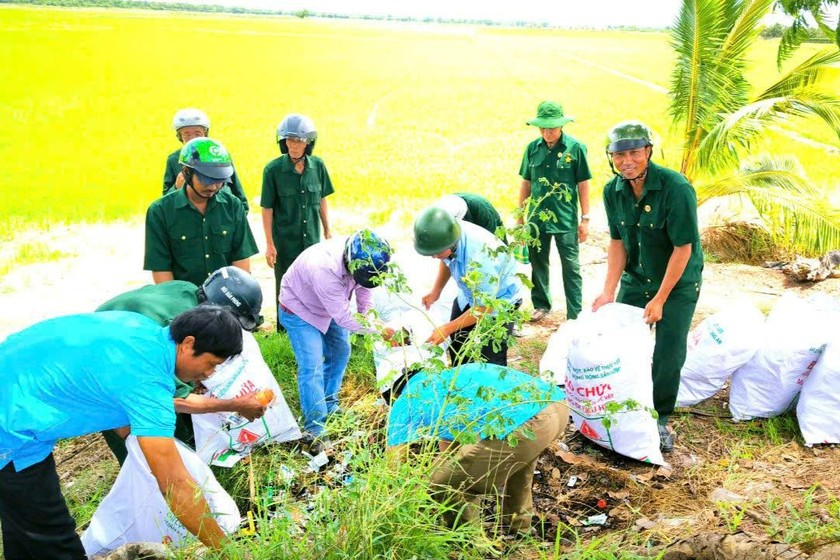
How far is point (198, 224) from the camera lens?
3754 millimetres

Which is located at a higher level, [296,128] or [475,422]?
[296,128]

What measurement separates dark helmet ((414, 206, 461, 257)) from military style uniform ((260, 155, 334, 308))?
1.67m

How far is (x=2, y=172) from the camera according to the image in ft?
29.5

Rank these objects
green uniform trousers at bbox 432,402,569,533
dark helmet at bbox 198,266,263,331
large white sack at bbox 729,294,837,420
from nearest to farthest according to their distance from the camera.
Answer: green uniform trousers at bbox 432,402,569,533
dark helmet at bbox 198,266,263,331
large white sack at bbox 729,294,837,420

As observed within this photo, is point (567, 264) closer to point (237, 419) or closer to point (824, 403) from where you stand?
point (824, 403)

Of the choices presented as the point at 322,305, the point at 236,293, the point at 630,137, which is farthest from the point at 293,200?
the point at 630,137

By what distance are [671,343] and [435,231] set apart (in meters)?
1.35

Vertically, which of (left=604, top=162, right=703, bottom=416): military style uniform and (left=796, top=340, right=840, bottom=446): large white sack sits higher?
(left=604, top=162, right=703, bottom=416): military style uniform

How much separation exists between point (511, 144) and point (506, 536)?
1031 cm

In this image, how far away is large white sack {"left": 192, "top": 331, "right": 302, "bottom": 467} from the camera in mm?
3219

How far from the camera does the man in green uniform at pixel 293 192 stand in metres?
4.58

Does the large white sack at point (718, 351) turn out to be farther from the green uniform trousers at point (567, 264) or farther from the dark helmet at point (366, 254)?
the dark helmet at point (366, 254)

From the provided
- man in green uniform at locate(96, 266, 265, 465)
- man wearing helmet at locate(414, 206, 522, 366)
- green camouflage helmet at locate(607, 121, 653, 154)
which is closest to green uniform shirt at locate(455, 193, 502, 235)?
man wearing helmet at locate(414, 206, 522, 366)

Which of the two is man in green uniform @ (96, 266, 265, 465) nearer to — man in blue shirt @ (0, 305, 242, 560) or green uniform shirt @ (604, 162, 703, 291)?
man in blue shirt @ (0, 305, 242, 560)
